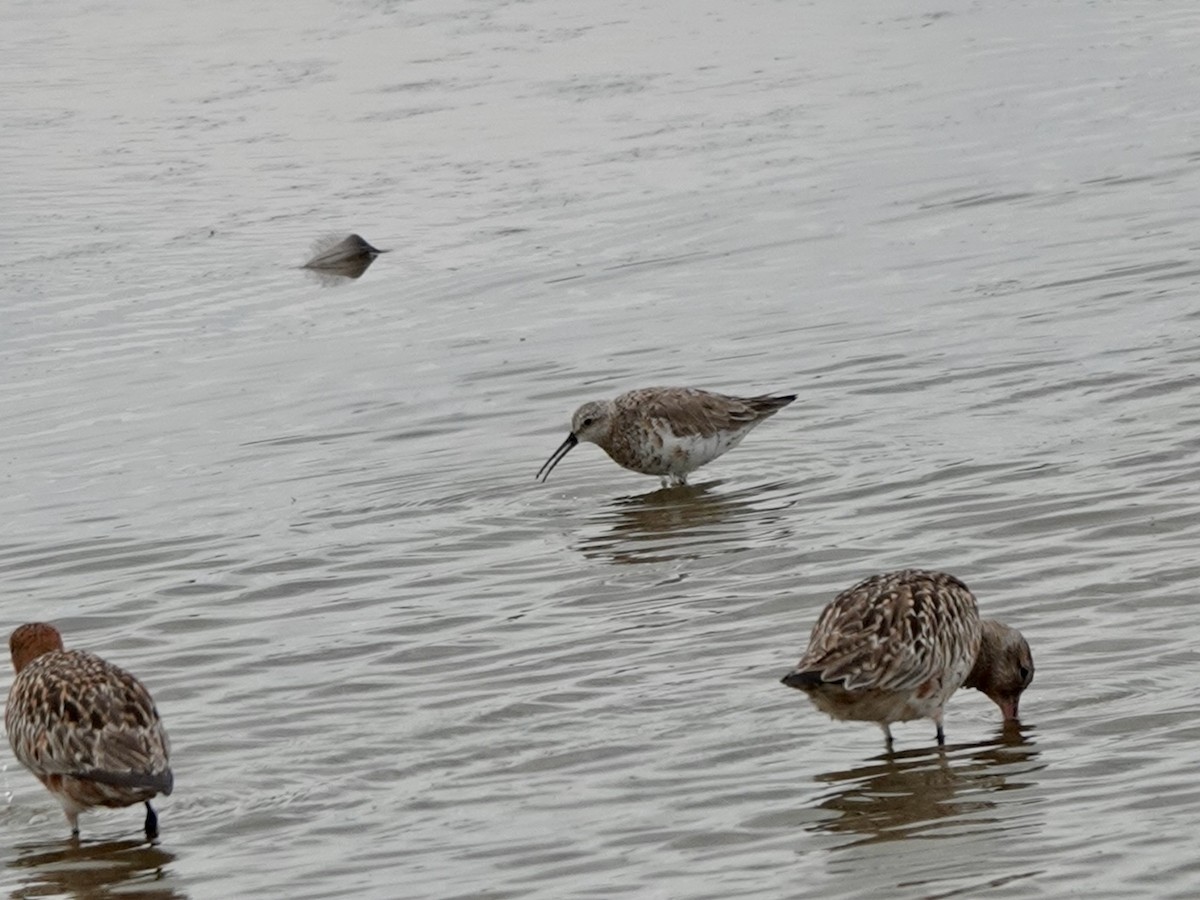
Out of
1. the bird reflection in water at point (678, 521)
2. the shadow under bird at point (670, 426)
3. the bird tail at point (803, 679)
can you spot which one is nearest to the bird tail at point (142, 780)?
the bird tail at point (803, 679)

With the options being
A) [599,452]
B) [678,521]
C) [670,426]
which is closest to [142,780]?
[678,521]

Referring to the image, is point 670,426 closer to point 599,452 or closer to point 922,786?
point 599,452

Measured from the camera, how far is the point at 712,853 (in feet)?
25.6

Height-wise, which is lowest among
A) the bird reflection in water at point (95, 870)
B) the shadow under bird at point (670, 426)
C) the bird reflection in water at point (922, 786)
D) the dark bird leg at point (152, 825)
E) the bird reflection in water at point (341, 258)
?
the bird reflection in water at point (922, 786)

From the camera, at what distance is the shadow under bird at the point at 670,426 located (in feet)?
43.5

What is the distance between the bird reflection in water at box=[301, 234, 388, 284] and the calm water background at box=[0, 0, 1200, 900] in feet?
1.14

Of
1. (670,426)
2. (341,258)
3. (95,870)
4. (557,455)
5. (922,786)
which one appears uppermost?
(341,258)

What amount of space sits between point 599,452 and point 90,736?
21.8 ft

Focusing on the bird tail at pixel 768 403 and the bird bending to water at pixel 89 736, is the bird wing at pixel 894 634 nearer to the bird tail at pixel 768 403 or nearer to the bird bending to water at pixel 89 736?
the bird bending to water at pixel 89 736

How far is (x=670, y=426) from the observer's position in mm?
13164

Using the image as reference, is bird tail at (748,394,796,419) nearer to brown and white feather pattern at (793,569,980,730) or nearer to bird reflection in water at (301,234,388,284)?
brown and white feather pattern at (793,569,980,730)

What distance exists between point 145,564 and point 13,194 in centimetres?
1087

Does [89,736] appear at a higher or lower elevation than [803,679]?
higher

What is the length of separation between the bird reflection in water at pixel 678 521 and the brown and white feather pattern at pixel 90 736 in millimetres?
3644
